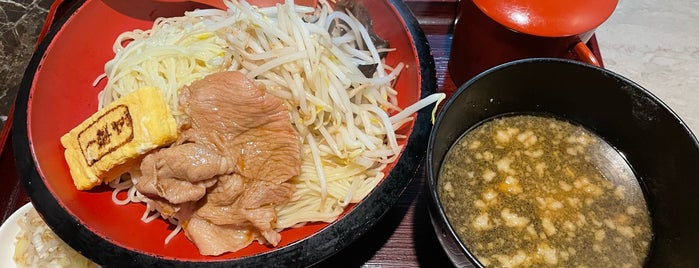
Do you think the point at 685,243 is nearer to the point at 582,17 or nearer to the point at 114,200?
the point at 582,17

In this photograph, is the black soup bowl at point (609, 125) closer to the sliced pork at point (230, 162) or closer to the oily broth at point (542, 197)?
the oily broth at point (542, 197)

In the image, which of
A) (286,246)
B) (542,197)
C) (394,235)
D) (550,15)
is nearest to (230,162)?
(286,246)

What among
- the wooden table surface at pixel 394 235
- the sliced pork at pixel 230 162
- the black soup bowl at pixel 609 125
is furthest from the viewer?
the wooden table surface at pixel 394 235

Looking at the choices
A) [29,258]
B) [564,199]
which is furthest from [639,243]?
[29,258]

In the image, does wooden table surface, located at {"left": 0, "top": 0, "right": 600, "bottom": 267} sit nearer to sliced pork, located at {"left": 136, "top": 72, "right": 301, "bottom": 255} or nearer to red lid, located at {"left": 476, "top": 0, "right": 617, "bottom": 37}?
sliced pork, located at {"left": 136, "top": 72, "right": 301, "bottom": 255}

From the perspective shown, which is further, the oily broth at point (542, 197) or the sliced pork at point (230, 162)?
the sliced pork at point (230, 162)

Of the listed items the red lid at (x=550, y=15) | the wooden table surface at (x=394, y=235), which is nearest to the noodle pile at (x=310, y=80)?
the wooden table surface at (x=394, y=235)

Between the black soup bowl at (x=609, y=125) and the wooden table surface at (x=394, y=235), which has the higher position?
the black soup bowl at (x=609, y=125)
